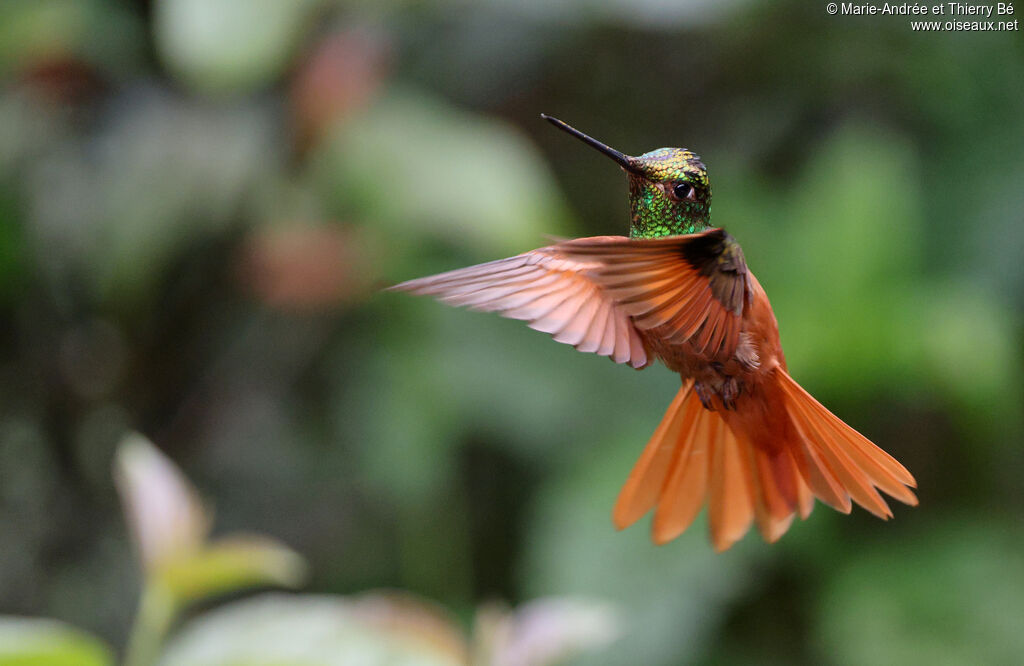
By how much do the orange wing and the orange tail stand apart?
3.0 inches

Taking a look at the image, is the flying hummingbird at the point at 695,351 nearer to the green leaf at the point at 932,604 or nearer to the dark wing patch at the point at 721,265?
the dark wing patch at the point at 721,265

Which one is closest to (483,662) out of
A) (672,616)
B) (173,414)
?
(672,616)

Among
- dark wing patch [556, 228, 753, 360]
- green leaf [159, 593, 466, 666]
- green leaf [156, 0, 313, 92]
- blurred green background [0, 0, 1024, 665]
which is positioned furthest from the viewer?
blurred green background [0, 0, 1024, 665]

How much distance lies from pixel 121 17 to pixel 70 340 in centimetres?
61

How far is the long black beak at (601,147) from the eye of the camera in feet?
1.72

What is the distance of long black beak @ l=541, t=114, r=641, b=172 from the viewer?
52 centimetres

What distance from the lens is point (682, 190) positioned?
0.63 m

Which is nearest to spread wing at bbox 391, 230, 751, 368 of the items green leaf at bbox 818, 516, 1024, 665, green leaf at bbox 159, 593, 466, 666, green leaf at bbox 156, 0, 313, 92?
green leaf at bbox 159, 593, 466, 666

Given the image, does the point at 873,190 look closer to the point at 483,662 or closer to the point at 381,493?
the point at 381,493

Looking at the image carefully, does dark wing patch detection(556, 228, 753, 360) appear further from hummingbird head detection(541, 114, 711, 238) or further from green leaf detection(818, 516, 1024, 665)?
green leaf detection(818, 516, 1024, 665)

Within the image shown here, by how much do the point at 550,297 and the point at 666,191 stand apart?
114mm

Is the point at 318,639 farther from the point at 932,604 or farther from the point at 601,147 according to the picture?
the point at 932,604

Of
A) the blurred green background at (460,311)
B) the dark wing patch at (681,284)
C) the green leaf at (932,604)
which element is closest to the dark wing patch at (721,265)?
the dark wing patch at (681,284)

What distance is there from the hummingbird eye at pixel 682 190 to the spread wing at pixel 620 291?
0.06 m
